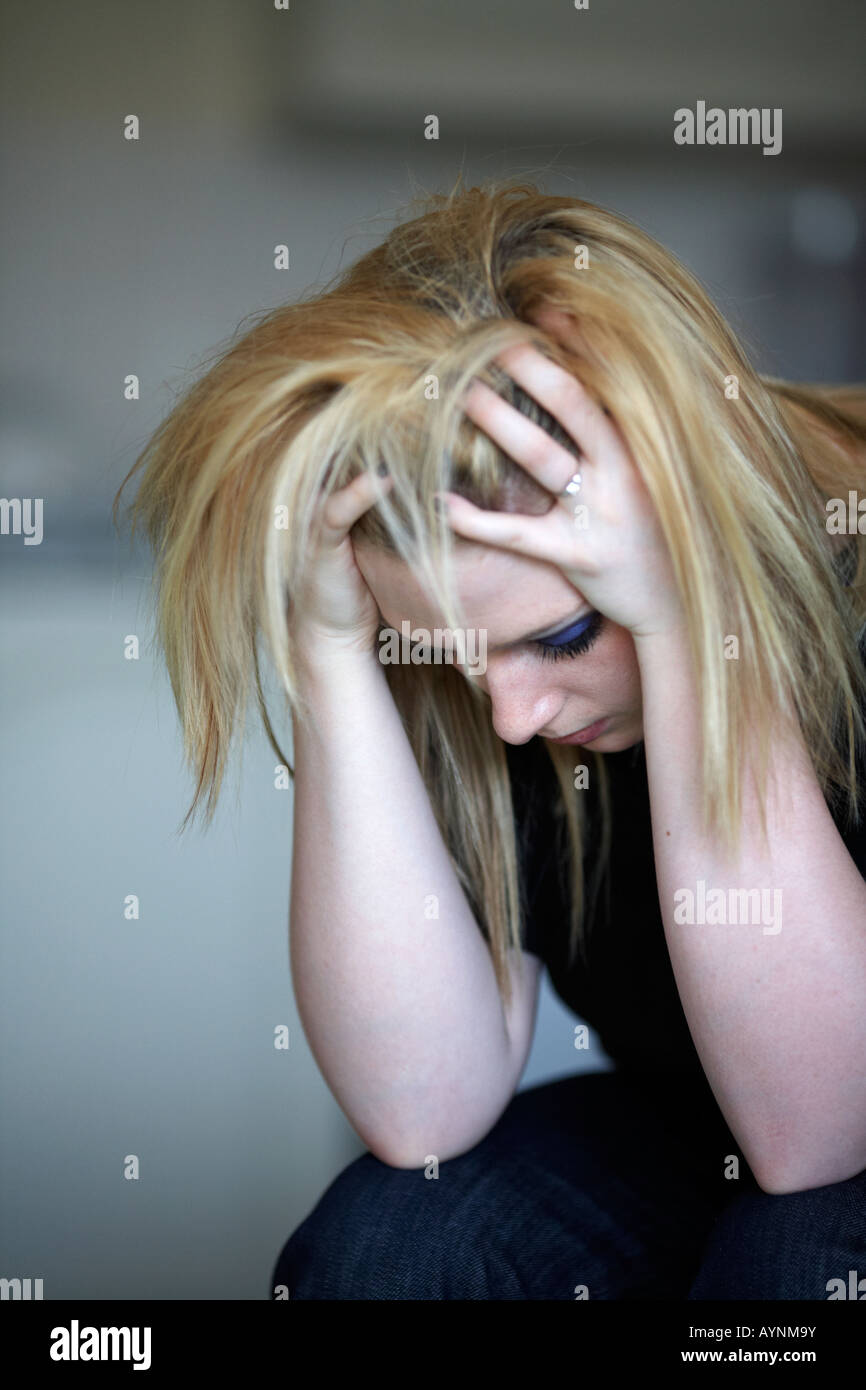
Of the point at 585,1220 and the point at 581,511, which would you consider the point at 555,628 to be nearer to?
the point at 581,511

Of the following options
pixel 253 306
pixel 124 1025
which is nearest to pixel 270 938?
pixel 124 1025

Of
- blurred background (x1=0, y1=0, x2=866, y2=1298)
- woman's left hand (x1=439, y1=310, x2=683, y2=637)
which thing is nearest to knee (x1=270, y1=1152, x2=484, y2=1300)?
woman's left hand (x1=439, y1=310, x2=683, y2=637)

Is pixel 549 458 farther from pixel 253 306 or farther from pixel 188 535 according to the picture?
pixel 253 306

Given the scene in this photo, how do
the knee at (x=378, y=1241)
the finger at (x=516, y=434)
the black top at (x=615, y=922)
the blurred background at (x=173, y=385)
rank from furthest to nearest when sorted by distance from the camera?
1. the blurred background at (x=173, y=385)
2. the black top at (x=615, y=922)
3. the knee at (x=378, y=1241)
4. the finger at (x=516, y=434)

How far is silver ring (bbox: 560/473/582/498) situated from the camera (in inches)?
25.3

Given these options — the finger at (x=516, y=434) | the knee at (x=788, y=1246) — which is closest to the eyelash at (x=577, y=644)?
the finger at (x=516, y=434)

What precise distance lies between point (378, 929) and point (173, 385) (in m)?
0.84

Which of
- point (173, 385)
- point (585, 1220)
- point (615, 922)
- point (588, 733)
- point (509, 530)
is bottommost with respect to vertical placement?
point (585, 1220)

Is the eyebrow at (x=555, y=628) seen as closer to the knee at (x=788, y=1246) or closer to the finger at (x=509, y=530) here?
the finger at (x=509, y=530)

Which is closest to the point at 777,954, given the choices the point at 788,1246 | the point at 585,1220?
the point at 788,1246

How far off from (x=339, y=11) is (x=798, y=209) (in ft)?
1.96

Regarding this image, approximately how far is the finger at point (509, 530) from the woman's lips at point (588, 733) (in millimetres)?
152

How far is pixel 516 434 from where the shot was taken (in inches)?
24.3

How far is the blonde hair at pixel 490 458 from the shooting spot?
0.63m
